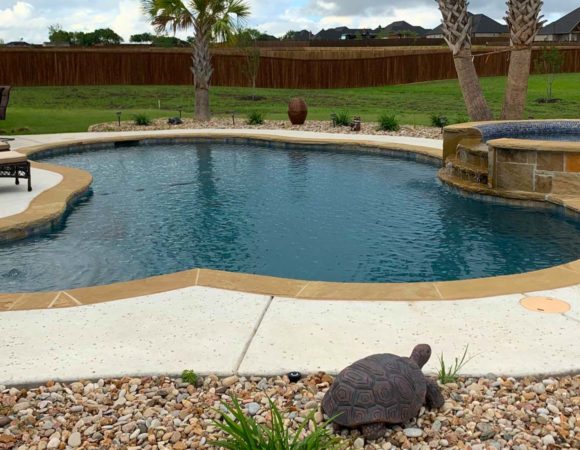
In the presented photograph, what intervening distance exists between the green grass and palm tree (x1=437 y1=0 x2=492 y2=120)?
295cm

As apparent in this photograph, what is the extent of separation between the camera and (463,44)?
52.6 feet

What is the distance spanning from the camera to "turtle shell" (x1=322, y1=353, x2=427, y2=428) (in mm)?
3432

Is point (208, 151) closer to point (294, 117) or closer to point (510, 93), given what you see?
point (294, 117)

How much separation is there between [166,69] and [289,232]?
32299 millimetres

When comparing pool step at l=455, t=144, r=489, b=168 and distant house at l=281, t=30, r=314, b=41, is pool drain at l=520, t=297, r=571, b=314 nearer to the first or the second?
pool step at l=455, t=144, r=489, b=168

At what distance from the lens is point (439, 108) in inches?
1073

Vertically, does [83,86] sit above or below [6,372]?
above

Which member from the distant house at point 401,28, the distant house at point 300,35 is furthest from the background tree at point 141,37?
the distant house at point 401,28

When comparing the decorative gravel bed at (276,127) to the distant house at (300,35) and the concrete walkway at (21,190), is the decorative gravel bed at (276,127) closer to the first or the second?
the concrete walkway at (21,190)

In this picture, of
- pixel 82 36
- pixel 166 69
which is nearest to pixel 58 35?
pixel 82 36

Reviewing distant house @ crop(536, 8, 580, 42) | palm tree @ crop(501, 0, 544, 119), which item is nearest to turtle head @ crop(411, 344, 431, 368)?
palm tree @ crop(501, 0, 544, 119)

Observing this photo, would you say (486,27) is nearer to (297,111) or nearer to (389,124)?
(297,111)

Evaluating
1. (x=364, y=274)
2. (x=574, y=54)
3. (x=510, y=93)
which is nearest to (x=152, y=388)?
(x=364, y=274)

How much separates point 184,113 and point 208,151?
10.1 meters
